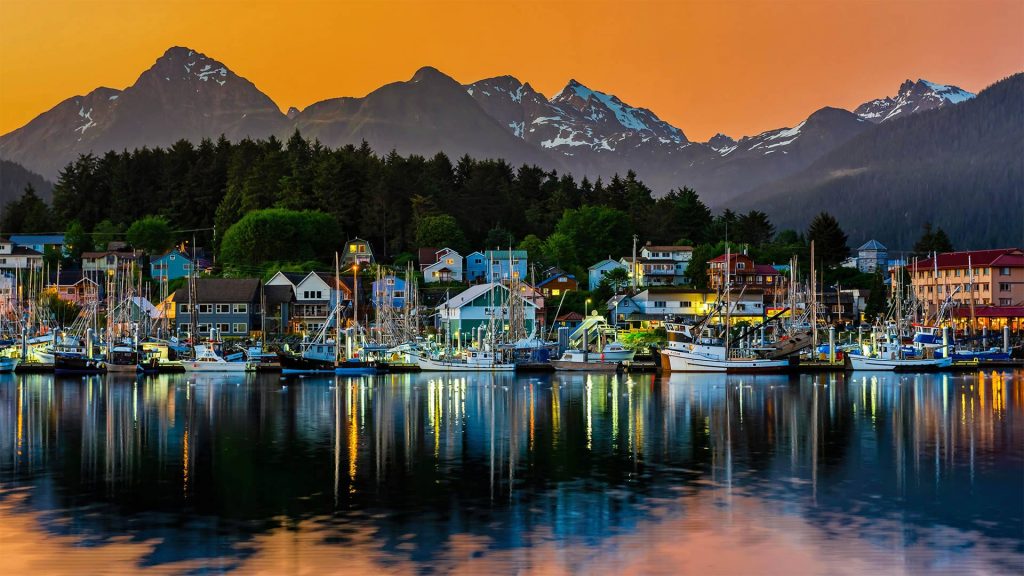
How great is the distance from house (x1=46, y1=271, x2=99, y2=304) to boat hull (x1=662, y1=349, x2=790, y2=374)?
224 feet

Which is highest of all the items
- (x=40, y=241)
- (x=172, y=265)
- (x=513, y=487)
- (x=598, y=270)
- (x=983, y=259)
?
(x=40, y=241)

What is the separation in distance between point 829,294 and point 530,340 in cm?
5719

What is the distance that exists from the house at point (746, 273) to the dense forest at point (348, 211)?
3.73m

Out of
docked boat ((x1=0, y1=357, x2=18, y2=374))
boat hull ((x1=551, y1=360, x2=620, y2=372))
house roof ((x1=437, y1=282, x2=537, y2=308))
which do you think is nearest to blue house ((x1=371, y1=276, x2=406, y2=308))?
house roof ((x1=437, y1=282, x2=537, y2=308))

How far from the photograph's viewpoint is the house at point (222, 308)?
11338 cm

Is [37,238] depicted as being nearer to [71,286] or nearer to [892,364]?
[71,286]

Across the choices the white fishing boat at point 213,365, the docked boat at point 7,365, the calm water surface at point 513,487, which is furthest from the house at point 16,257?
the calm water surface at point 513,487

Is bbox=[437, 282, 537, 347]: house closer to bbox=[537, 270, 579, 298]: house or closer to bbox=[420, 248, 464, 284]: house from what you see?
bbox=[537, 270, 579, 298]: house

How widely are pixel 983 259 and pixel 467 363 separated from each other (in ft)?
254

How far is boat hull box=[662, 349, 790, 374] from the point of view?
259ft

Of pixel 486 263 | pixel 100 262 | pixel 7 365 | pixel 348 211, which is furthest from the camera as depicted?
pixel 348 211

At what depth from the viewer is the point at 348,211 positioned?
150500mm

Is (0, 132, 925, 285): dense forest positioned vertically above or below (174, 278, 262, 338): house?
above

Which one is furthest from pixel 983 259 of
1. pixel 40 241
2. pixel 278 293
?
pixel 40 241
